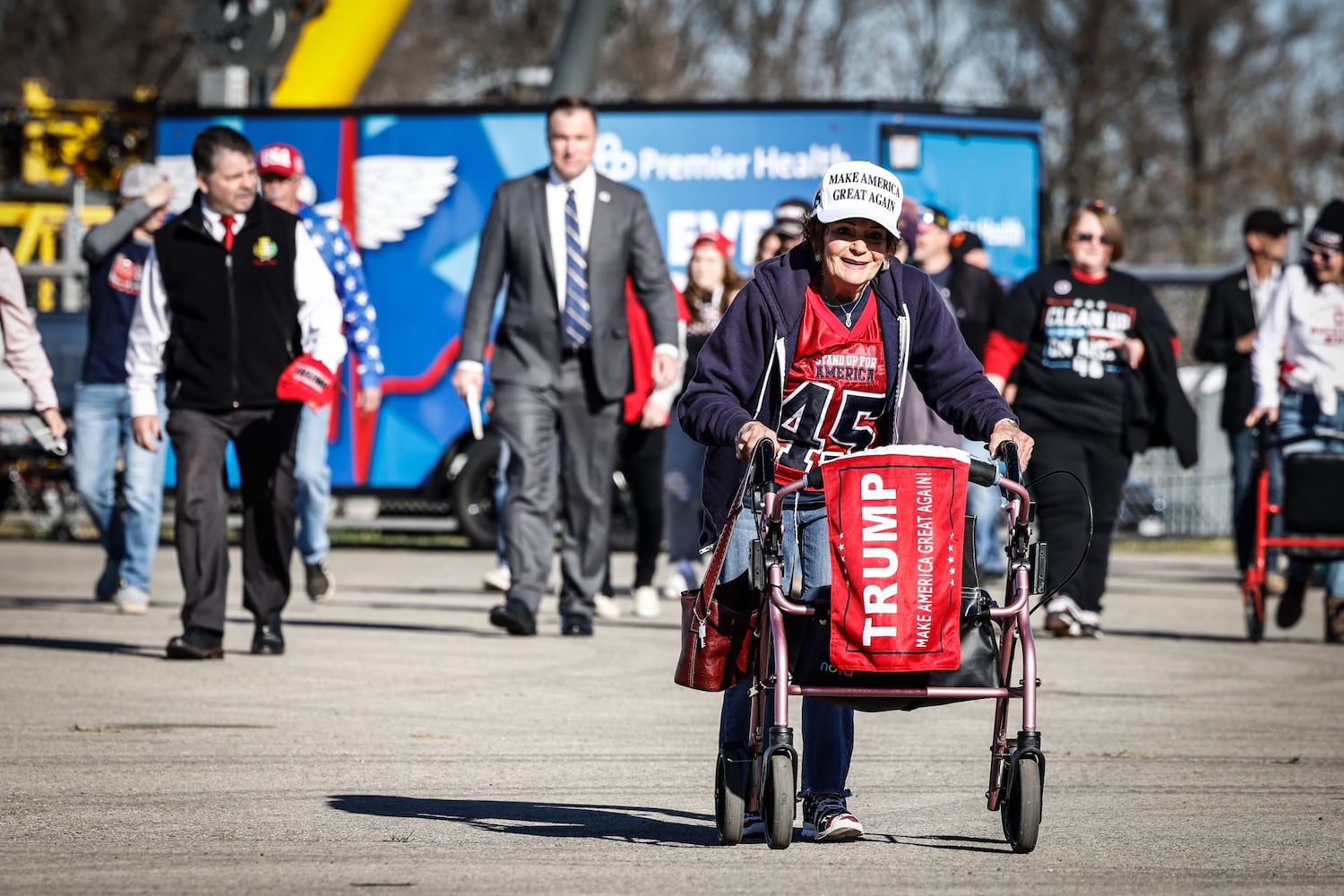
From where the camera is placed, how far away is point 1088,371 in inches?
426

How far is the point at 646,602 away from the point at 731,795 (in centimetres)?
663

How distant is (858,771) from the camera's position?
6828 millimetres

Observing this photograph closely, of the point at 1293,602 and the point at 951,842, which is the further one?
the point at 1293,602

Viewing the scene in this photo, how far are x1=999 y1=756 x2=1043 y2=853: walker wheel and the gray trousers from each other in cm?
496

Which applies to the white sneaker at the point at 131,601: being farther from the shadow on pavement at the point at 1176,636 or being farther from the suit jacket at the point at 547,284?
the shadow on pavement at the point at 1176,636

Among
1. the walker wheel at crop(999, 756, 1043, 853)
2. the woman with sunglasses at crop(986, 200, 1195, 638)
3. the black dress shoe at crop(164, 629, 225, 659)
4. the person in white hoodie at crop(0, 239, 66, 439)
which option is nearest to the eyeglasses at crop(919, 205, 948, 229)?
the woman with sunglasses at crop(986, 200, 1195, 638)

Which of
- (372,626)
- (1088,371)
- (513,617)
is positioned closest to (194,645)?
(513,617)

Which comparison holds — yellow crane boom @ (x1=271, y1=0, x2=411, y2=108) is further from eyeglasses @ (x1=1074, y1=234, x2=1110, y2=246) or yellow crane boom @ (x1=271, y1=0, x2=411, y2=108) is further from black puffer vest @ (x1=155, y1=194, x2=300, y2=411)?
black puffer vest @ (x1=155, y1=194, x2=300, y2=411)

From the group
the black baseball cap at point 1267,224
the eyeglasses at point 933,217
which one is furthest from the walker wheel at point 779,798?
the black baseball cap at point 1267,224

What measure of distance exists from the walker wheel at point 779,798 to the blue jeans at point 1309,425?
6.56 m

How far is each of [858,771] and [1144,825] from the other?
1.16 m

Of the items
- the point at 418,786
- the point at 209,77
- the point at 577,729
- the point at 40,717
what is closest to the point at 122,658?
the point at 40,717

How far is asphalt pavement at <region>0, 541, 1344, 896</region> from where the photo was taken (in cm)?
516

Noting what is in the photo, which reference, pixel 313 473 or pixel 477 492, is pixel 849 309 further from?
pixel 477 492
